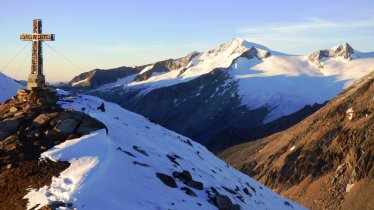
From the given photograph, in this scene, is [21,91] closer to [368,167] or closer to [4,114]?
[4,114]

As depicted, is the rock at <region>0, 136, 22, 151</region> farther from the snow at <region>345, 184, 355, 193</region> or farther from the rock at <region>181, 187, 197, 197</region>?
the snow at <region>345, 184, 355, 193</region>

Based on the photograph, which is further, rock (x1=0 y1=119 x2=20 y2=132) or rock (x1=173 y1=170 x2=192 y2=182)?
rock (x1=0 y1=119 x2=20 y2=132)

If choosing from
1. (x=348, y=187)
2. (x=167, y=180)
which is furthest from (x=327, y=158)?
(x=167, y=180)

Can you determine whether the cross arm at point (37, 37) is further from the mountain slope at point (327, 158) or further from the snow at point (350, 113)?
the snow at point (350, 113)

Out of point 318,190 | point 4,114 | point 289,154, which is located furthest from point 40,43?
point 289,154

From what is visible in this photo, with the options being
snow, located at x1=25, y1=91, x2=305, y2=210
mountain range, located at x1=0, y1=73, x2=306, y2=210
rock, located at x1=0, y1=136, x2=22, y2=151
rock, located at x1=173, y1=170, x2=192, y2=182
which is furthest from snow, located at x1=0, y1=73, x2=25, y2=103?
rock, located at x1=173, y1=170, x2=192, y2=182
